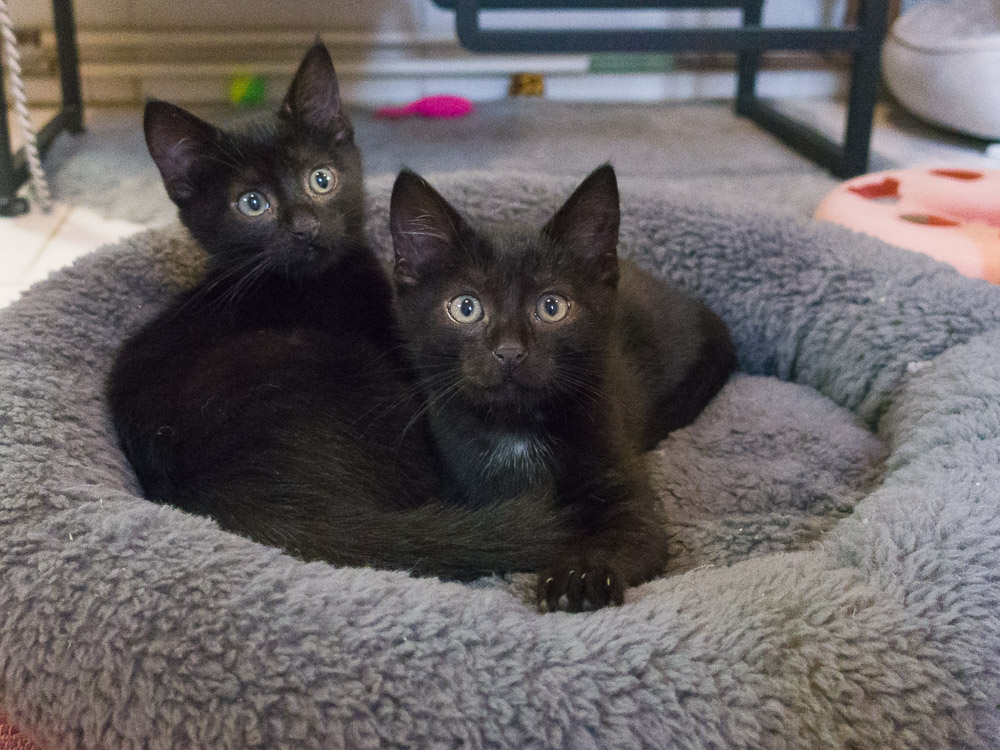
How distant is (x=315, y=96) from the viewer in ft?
5.08

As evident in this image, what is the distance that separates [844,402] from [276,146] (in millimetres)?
1099

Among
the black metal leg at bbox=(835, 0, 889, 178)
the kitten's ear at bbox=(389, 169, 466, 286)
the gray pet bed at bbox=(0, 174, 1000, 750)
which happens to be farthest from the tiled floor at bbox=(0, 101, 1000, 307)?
the kitten's ear at bbox=(389, 169, 466, 286)

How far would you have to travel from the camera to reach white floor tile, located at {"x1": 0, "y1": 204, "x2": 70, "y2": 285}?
2238 mm

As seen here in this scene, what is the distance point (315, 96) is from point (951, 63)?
2396 mm

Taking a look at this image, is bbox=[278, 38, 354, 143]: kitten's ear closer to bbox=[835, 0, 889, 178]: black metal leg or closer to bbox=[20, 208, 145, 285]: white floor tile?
bbox=[20, 208, 145, 285]: white floor tile

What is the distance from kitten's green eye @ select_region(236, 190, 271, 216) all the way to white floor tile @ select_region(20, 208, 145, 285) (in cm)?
93

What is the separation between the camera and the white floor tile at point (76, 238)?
7.41 ft

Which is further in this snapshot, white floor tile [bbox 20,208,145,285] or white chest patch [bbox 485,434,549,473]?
white floor tile [bbox 20,208,145,285]

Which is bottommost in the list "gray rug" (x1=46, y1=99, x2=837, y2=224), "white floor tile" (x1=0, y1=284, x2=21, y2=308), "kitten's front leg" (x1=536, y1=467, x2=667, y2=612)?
"white floor tile" (x1=0, y1=284, x2=21, y2=308)

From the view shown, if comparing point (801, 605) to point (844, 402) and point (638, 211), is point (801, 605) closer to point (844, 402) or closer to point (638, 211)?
point (844, 402)

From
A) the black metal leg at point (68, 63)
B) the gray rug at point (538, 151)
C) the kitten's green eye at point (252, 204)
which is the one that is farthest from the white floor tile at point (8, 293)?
the black metal leg at point (68, 63)

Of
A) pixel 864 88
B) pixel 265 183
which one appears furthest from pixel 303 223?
pixel 864 88

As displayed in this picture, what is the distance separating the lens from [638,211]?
6.27 ft

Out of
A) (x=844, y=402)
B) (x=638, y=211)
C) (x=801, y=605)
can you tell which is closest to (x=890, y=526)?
(x=801, y=605)
